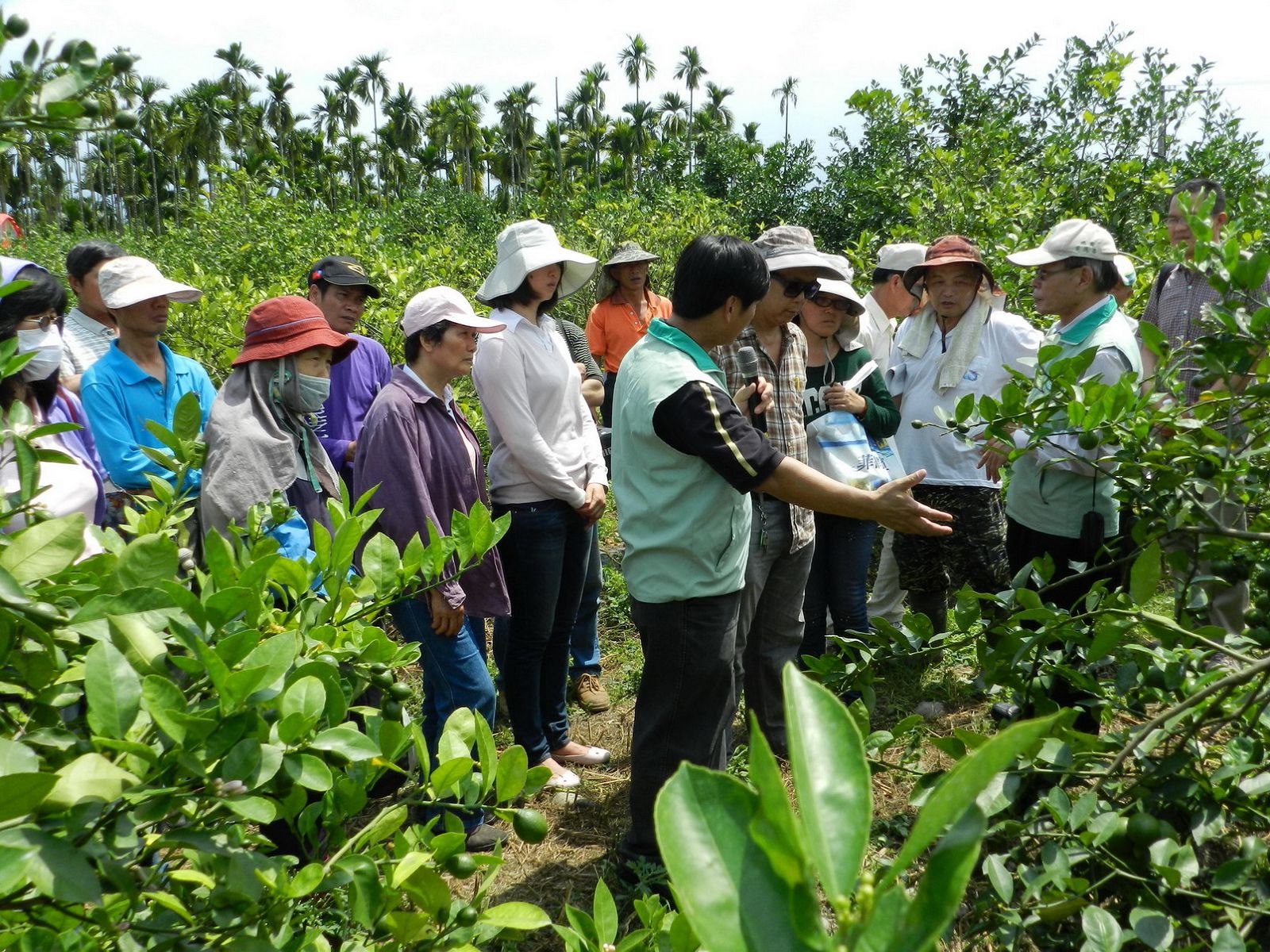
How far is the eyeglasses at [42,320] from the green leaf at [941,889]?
277 centimetres

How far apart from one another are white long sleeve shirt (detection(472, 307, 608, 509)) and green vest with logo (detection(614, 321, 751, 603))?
2.37 ft

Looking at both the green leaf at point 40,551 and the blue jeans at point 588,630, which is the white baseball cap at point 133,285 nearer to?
the blue jeans at point 588,630

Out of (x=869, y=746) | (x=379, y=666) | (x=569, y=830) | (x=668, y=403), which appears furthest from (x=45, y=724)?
(x=569, y=830)

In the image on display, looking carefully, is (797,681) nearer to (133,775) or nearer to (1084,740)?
(133,775)

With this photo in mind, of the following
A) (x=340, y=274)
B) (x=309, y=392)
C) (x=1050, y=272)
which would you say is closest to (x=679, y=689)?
(x=309, y=392)

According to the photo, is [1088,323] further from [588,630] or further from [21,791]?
[21,791]

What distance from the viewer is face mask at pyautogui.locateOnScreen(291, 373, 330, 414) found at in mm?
2977

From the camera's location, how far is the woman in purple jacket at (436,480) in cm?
304

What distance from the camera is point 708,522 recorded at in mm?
2727

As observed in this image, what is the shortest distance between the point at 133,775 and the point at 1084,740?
1112 mm

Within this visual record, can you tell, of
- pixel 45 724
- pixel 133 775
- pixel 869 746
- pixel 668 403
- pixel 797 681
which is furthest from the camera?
pixel 668 403

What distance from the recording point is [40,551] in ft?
3.12

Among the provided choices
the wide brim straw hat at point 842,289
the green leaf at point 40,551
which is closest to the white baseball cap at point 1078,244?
the wide brim straw hat at point 842,289

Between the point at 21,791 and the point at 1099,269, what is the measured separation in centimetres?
353
